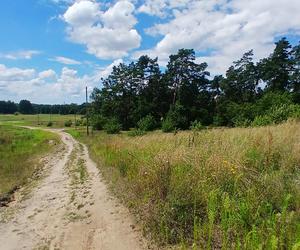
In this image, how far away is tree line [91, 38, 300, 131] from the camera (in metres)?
62.9

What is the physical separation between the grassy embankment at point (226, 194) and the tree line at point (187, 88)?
51.9 metres

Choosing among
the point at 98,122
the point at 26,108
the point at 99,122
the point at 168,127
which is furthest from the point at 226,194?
the point at 26,108

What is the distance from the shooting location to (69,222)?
24.3 feet

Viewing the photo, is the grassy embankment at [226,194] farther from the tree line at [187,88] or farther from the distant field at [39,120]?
the distant field at [39,120]

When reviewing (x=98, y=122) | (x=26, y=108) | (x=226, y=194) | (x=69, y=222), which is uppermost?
(x=26, y=108)

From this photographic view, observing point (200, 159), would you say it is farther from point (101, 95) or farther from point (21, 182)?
point (101, 95)

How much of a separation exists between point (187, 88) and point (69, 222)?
6097 cm

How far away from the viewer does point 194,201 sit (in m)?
5.85

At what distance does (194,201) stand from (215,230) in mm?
778

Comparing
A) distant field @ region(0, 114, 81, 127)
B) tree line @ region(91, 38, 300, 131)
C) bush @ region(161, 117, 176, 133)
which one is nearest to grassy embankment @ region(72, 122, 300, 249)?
bush @ region(161, 117, 176, 133)

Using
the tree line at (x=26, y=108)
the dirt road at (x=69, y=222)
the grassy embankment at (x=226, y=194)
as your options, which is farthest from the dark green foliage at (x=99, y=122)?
the tree line at (x=26, y=108)

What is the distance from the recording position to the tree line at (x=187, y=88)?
6288 centimetres

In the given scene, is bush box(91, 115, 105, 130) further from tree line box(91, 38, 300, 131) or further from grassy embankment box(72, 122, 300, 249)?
grassy embankment box(72, 122, 300, 249)

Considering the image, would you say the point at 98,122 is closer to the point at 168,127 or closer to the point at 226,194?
the point at 168,127
